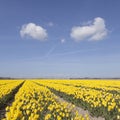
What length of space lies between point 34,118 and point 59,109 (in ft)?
8.17

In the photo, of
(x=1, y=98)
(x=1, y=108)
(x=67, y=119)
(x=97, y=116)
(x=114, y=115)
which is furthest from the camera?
(x=1, y=98)

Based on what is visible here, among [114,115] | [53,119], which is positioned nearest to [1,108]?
[114,115]

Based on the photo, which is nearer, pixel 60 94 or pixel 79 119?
pixel 79 119

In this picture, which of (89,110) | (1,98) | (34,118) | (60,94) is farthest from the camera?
(60,94)

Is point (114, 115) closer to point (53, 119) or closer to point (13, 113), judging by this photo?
point (53, 119)

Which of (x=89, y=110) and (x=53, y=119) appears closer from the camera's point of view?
(x=53, y=119)

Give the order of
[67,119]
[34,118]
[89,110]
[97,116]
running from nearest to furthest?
[34,118] → [67,119] → [97,116] → [89,110]

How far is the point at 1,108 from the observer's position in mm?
16719

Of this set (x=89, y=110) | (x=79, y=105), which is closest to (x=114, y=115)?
(x=89, y=110)

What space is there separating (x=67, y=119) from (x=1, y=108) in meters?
10.1

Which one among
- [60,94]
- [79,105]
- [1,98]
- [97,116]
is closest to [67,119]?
[97,116]

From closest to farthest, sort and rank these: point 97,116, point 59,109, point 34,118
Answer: point 34,118 < point 59,109 < point 97,116

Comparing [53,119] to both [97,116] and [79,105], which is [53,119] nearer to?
[97,116]

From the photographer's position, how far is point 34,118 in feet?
18.1
